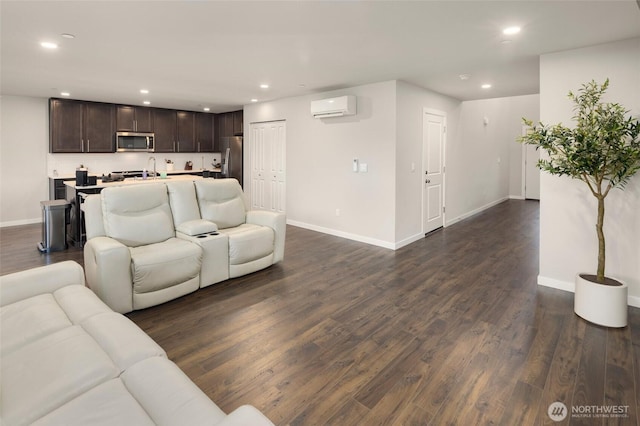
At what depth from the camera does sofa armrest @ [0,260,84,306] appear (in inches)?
84.7

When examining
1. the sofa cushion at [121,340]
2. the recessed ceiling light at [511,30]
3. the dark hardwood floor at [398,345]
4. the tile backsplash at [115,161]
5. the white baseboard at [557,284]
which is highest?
the recessed ceiling light at [511,30]

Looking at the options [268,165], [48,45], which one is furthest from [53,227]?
[268,165]

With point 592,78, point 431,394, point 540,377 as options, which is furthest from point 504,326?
point 592,78

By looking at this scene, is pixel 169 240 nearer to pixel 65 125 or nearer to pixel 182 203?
pixel 182 203

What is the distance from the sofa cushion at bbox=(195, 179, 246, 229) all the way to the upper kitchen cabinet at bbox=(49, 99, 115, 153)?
4.50 meters

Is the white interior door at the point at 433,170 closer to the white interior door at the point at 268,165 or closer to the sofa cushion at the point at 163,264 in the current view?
the white interior door at the point at 268,165

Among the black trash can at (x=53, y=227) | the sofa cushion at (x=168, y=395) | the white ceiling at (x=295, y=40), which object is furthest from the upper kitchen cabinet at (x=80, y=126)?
the sofa cushion at (x=168, y=395)

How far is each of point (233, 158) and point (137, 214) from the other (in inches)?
187

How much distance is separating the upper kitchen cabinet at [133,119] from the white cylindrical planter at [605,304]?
8.35m

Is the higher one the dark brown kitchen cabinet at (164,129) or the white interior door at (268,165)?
the dark brown kitchen cabinet at (164,129)

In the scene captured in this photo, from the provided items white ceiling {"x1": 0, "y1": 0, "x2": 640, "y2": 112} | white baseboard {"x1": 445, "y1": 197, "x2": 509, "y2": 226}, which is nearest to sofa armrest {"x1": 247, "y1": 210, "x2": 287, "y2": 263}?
white ceiling {"x1": 0, "y1": 0, "x2": 640, "y2": 112}

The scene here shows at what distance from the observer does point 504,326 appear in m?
2.87

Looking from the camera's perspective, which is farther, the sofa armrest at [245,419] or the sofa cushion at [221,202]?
the sofa cushion at [221,202]

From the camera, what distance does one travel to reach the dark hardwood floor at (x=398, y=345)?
77.5 inches
